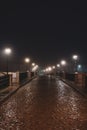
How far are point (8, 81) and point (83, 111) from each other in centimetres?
1880

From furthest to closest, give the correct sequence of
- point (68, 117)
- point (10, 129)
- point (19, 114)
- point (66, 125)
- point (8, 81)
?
point (8, 81) → point (19, 114) → point (68, 117) → point (66, 125) → point (10, 129)

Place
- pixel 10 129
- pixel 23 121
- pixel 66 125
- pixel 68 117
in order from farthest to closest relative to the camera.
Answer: pixel 68 117
pixel 23 121
pixel 66 125
pixel 10 129

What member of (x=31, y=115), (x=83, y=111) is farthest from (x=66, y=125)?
(x=83, y=111)

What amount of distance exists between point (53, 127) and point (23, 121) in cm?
154

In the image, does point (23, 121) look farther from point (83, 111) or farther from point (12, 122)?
point (83, 111)

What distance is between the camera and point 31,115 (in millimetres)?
11883

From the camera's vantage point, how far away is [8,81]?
30844mm

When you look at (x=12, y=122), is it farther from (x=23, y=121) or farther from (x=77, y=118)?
(x=77, y=118)

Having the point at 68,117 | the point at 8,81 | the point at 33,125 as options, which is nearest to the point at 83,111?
the point at 68,117

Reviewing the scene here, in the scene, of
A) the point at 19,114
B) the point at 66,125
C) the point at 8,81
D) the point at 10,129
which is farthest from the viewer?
the point at 8,81

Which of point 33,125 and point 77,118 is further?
point 77,118

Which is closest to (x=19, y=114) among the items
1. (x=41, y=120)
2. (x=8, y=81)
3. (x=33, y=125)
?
(x=41, y=120)

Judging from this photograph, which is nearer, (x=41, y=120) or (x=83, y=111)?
(x=41, y=120)

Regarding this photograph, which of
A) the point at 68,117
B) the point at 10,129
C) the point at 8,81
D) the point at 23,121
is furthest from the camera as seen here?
the point at 8,81
